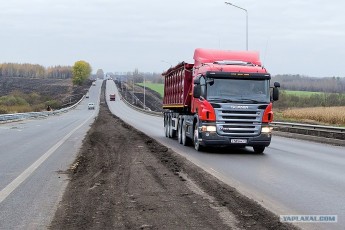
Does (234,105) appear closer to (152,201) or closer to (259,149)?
(259,149)

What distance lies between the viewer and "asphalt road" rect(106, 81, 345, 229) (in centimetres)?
856

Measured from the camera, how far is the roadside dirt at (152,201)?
7152 millimetres

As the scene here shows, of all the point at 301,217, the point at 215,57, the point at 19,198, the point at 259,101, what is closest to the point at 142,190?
the point at 19,198

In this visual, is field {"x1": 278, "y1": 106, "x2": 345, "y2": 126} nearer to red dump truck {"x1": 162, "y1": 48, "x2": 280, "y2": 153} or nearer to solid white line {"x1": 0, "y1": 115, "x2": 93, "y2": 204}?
red dump truck {"x1": 162, "y1": 48, "x2": 280, "y2": 153}

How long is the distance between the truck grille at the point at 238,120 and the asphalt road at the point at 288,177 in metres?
0.82

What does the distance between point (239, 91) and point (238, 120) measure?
39.8 inches

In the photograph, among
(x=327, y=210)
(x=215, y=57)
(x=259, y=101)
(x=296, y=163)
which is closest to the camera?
(x=327, y=210)

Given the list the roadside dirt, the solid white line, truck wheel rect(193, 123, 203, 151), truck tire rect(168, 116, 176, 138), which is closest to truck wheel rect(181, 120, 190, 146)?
truck wheel rect(193, 123, 203, 151)

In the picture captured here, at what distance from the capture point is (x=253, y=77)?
712 inches

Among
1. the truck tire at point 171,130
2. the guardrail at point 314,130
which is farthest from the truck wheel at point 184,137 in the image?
the guardrail at point 314,130

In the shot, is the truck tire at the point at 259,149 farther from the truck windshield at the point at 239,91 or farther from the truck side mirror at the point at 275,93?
the truck side mirror at the point at 275,93

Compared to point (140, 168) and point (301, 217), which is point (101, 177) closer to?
point (140, 168)

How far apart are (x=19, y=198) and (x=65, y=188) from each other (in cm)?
120

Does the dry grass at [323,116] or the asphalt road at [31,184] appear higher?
the asphalt road at [31,184]
